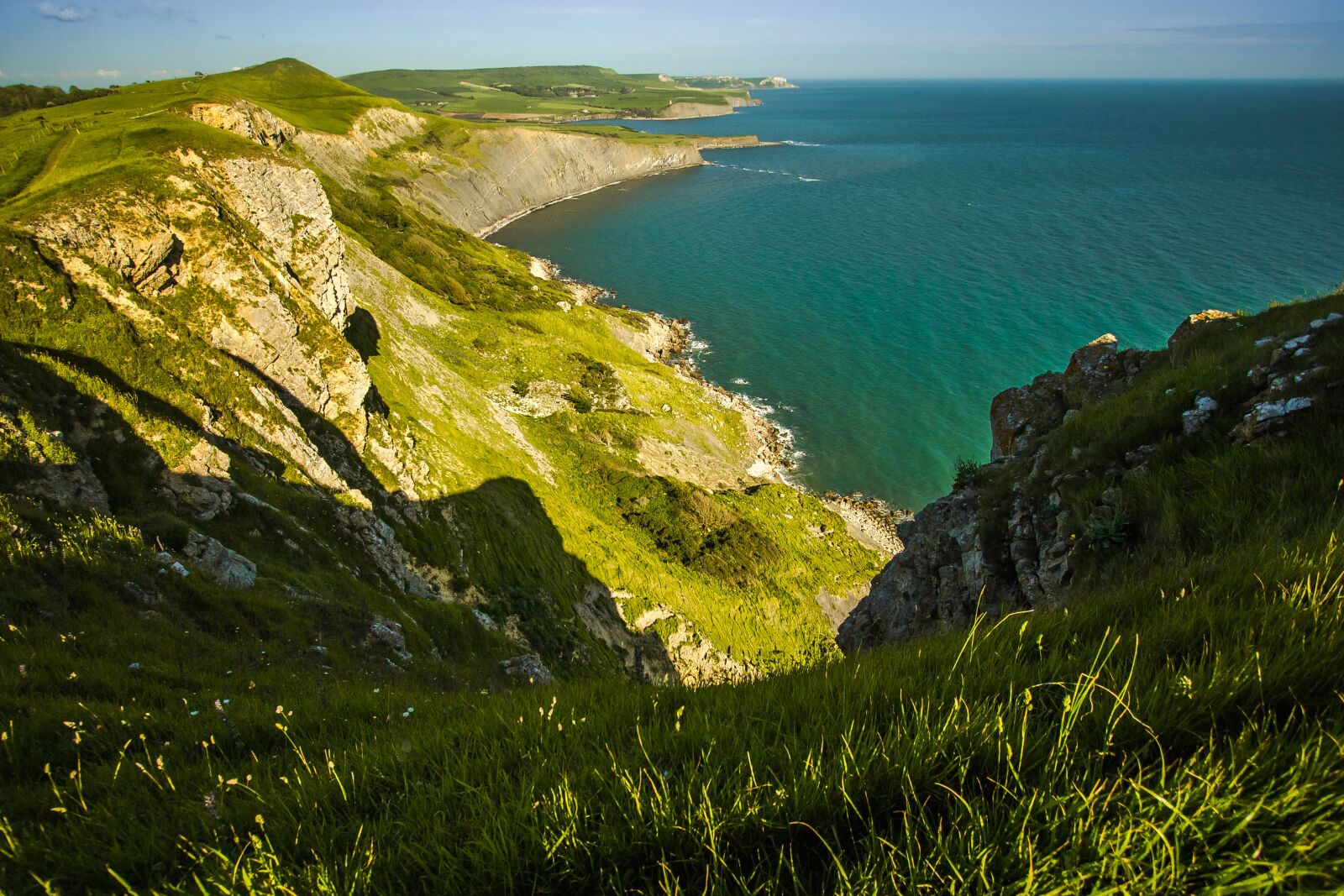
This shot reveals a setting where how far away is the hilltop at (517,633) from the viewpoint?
2.72 meters

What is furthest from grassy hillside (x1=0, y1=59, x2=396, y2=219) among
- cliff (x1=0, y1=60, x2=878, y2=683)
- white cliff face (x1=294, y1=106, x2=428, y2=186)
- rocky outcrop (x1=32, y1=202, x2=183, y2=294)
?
white cliff face (x1=294, y1=106, x2=428, y2=186)

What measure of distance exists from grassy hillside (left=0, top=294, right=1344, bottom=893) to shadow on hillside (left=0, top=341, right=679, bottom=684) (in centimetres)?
199

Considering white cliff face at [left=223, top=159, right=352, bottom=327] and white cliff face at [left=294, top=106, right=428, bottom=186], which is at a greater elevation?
white cliff face at [left=294, top=106, right=428, bottom=186]

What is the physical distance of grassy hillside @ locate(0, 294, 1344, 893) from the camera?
2.38 meters

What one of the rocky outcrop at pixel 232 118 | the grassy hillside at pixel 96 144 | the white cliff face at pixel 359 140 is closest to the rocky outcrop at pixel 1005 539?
the grassy hillside at pixel 96 144

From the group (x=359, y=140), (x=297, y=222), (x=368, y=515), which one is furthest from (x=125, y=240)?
(x=359, y=140)

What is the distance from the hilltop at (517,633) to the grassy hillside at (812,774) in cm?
3

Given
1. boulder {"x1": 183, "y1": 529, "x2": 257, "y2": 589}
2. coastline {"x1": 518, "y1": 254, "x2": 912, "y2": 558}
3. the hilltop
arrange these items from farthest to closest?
coastline {"x1": 518, "y1": 254, "x2": 912, "y2": 558} → boulder {"x1": 183, "y1": 529, "x2": 257, "y2": 589} → the hilltop

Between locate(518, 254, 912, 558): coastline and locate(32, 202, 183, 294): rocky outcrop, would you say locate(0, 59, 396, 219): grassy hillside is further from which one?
locate(518, 254, 912, 558): coastline

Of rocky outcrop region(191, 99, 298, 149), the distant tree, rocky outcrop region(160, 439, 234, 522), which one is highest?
the distant tree

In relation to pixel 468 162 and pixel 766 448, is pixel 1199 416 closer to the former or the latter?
pixel 766 448

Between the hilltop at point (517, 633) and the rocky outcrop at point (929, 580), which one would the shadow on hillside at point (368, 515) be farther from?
the rocky outcrop at point (929, 580)

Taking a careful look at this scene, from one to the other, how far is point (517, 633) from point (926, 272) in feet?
328

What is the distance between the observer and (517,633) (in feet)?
86.3
